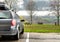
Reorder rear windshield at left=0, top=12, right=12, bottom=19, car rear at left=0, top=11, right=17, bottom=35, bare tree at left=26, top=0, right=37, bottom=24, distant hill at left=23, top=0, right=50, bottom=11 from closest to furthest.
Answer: car rear at left=0, top=11, right=17, bottom=35
rear windshield at left=0, top=12, right=12, bottom=19
distant hill at left=23, top=0, right=50, bottom=11
bare tree at left=26, top=0, right=37, bottom=24

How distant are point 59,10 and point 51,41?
21.7 meters

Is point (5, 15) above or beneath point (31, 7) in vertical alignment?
above

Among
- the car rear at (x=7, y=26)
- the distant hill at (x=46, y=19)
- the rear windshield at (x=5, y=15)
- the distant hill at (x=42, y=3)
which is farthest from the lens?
the distant hill at (x=42, y=3)

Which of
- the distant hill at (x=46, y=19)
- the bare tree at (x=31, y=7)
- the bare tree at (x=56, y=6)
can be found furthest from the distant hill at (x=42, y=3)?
the bare tree at (x=56, y=6)

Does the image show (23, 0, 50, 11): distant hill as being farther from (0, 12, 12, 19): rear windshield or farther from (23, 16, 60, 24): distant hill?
(0, 12, 12, 19): rear windshield

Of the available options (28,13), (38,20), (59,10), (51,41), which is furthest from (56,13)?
(51,41)

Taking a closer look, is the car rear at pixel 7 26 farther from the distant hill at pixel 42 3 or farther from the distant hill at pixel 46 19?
the distant hill at pixel 42 3

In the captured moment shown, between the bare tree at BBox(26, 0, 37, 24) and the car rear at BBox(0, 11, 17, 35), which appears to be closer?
the car rear at BBox(0, 11, 17, 35)

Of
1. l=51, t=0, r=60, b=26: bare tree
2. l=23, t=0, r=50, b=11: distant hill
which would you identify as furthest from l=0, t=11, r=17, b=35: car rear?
l=23, t=0, r=50, b=11: distant hill

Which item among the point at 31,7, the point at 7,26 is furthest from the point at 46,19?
the point at 7,26


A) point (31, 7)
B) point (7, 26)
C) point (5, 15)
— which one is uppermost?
point (5, 15)

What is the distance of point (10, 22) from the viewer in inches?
358

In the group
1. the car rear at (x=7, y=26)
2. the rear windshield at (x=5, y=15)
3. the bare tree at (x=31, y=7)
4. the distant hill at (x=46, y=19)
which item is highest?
the rear windshield at (x=5, y=15)

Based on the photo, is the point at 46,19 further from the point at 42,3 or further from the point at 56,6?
the point at 42,3
